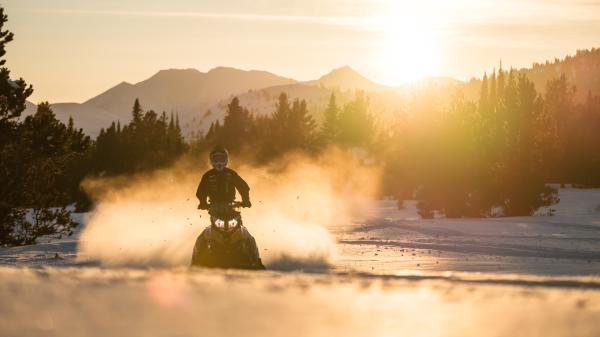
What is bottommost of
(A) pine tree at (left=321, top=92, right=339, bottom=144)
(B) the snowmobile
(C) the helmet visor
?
(B) the snowmobile

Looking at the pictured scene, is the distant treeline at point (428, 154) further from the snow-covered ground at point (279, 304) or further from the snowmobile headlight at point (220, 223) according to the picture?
the snow-covered ground at point (279, 304)

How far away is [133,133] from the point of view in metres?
88.4

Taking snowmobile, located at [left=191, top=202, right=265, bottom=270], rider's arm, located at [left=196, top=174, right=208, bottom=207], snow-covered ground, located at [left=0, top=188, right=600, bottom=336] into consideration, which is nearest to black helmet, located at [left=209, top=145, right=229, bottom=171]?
rider's arm, located at [left=196, top=174, right=208, bottom=207]

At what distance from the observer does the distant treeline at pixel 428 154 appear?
2648 cm

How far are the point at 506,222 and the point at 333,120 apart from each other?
77.9 m

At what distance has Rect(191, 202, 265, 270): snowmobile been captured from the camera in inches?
528

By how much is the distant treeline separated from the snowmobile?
14.0 m

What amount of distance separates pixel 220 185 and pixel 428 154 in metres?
30.9

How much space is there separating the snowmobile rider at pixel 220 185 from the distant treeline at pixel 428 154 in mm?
13332

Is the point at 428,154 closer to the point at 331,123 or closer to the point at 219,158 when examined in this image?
the point at 219,158

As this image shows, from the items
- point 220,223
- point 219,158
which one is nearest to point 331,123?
point 219,158

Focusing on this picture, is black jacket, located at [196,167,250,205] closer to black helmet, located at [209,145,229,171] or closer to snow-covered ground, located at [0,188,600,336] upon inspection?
black helmet, located at [209,145,229,171]

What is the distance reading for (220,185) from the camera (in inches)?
555

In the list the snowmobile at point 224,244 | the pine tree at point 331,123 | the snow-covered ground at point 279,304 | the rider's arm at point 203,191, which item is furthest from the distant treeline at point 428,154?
the snow-covered ground at point 279,304
